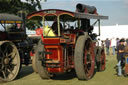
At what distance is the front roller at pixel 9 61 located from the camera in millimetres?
7817

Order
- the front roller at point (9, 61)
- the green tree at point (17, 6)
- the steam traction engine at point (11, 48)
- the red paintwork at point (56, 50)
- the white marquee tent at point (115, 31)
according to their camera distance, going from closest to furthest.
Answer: the red paintwork at point (56, 50)
the front roller at point (9, 61)
the steam traction engine at point (11, 48)
the green tree at point (17, 6)
the white marquee tent at point (115, 31)

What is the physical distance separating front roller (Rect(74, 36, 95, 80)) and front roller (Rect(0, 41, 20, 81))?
7.79 feet

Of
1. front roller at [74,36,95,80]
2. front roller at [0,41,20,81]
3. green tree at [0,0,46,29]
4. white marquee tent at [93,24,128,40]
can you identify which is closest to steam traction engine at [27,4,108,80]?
front roller at [74,36,95,80]

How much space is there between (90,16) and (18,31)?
2.97 metres

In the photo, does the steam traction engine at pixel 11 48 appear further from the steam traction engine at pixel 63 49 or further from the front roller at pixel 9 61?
the steam traction engine at pixel 63 49

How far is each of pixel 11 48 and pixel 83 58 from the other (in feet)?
8.55

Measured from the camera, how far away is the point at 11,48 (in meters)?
8.21

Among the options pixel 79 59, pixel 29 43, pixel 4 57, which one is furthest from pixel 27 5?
pixel 79 59

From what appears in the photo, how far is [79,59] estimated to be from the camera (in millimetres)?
7012

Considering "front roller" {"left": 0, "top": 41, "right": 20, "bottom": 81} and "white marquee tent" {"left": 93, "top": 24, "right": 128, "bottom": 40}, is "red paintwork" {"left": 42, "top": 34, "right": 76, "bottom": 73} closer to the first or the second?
"front roller" {"left": 0, "top": 41, "right": 20, "bottom": 81}

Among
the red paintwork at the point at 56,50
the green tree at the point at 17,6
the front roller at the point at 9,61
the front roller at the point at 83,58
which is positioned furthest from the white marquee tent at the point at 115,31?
the red paintwork at the point at 56,50

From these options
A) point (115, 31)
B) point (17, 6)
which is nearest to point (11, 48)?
point (17, 6)

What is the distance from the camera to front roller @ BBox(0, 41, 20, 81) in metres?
7.82

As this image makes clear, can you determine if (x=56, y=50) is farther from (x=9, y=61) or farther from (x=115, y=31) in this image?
(x=115, y=31)
